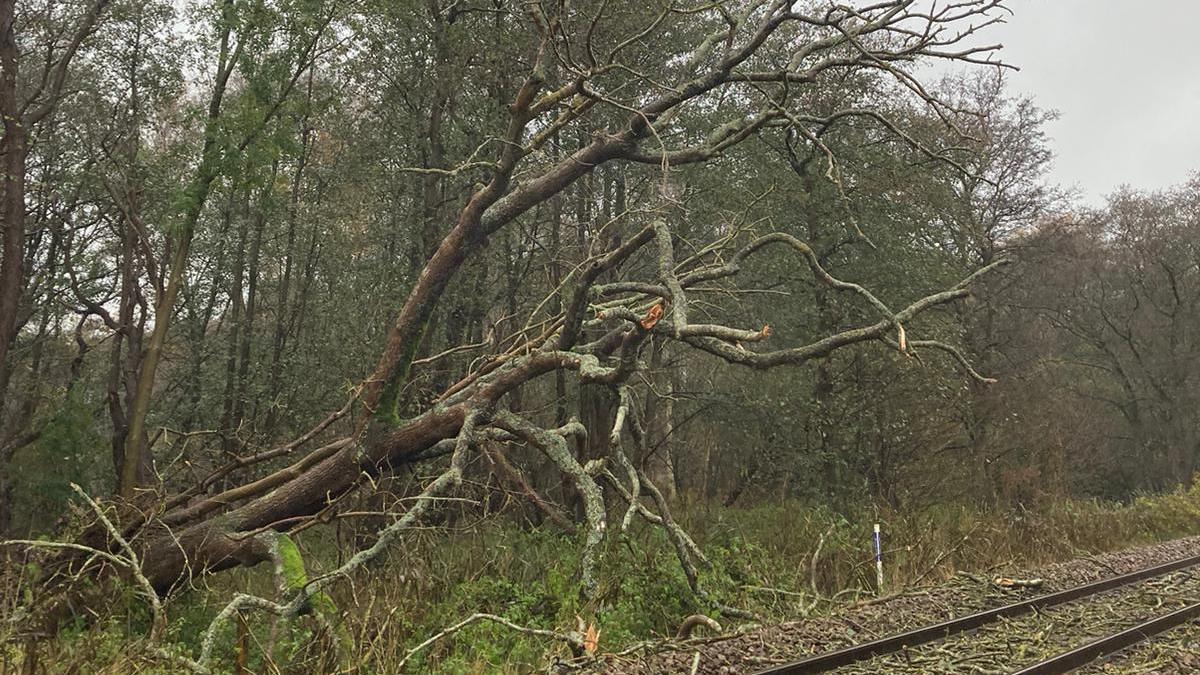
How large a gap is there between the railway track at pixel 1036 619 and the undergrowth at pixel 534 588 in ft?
4.64

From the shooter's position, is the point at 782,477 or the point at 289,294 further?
the point at 289,294

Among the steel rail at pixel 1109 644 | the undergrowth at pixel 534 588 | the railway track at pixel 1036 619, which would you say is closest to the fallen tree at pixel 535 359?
the undergrowth at pixel 534 588

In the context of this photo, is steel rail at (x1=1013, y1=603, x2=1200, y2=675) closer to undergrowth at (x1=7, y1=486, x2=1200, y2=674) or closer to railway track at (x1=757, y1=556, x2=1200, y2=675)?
railway track at (x1=757, y1=556, x2=1200, y2=675)

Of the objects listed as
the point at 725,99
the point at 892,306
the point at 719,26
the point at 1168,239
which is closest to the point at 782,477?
the point at 892,306

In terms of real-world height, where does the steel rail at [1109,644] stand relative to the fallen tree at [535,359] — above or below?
below

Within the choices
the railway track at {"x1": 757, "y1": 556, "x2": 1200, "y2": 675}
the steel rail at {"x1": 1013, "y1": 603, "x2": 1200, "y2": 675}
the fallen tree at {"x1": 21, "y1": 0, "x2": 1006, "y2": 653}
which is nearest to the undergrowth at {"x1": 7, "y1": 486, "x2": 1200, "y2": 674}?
the fallen tree at {"x1": 21, "y1": 0, "x2": 1006, "y2": 653}

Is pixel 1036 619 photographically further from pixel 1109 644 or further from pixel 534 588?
pixel 534 588

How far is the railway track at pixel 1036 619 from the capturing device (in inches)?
249

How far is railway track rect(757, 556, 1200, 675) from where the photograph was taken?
6.34 meters

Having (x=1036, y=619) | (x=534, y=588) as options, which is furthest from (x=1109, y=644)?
(x=534, y=588)

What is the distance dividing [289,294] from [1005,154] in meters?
19.5

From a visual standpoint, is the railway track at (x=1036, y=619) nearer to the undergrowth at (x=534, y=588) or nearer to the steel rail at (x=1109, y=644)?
the steel rail at (x=1109, y=644)

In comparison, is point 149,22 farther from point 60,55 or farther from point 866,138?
point 866,138

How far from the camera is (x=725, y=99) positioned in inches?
606
